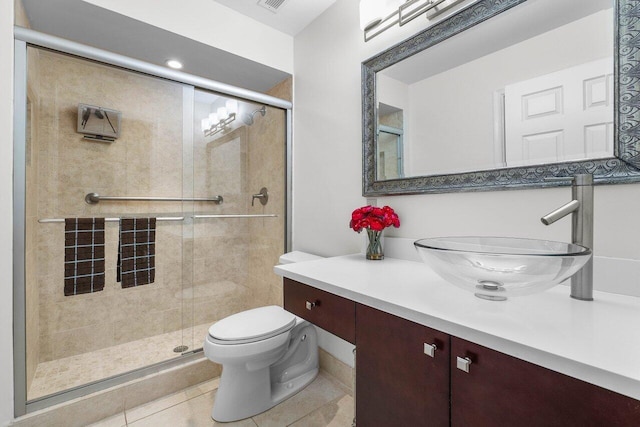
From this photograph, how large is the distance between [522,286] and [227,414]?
148cm

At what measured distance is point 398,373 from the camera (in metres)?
0.79

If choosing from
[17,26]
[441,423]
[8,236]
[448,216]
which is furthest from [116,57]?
[441,423]

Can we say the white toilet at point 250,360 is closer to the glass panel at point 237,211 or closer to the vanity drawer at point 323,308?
the vanity drawer at point 323,308

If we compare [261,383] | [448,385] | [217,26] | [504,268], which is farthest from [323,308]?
[217,26]

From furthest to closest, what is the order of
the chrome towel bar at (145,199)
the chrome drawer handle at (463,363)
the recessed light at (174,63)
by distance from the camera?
the recessed light at (174,63)
the chrome towel bar at (145,199)
the chrome drawer handle at (463,363)

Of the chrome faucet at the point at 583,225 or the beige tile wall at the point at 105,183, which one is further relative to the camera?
the beige tile wall at the point at 105,183

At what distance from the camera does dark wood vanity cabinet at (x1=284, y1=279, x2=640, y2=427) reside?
1.68ft

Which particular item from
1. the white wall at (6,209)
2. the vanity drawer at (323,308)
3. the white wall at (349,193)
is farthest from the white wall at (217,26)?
the vanity drawer at (323,308)

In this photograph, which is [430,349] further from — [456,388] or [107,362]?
[107,362]

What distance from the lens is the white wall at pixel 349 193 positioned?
92 cm

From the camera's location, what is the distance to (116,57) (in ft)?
5.16

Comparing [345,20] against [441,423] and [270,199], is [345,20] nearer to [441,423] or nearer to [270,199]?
[270,199]

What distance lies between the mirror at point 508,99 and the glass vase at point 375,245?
0.81ft

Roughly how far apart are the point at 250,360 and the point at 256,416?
1.07 ft
